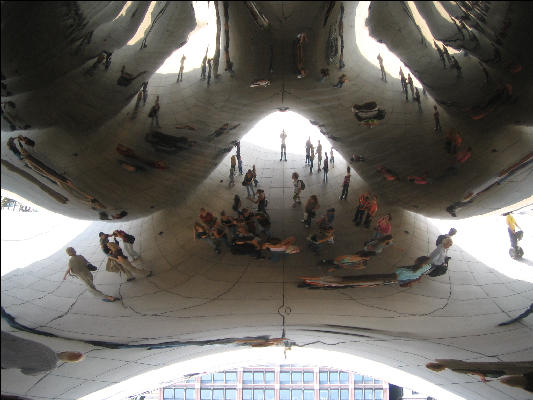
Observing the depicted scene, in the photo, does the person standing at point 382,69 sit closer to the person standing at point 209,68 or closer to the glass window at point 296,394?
the person standing at point 209,68

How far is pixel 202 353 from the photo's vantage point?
1.88 metres

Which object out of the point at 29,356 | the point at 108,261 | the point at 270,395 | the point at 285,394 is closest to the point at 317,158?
the point at 108,261

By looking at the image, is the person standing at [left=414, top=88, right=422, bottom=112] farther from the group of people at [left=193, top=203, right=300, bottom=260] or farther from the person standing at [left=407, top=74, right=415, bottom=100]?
the group of people at [left=193, top=203, right=300, bottom=260]

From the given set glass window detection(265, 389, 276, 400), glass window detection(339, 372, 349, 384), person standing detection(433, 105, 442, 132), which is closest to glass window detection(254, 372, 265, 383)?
glass window detection(265, 389, 276, 400)

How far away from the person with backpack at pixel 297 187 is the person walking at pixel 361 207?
0.19 metres

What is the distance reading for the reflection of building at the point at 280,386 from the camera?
1834 centimetres

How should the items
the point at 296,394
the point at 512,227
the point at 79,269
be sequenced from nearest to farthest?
1. the point at 79,269
2. the point at 512,227
3. the point at 296,394

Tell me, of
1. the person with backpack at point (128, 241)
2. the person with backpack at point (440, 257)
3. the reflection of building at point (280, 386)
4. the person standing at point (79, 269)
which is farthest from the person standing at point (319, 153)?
the reflection of building at point (280, 386)

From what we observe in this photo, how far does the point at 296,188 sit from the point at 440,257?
545 millimetres

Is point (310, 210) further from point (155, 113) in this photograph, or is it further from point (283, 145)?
point (155, 113)

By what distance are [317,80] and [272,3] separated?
27cm

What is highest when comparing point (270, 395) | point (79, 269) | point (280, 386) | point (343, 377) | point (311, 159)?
point (311, 159)

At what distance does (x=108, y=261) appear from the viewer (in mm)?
1376

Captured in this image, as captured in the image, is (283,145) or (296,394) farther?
(296,394)
